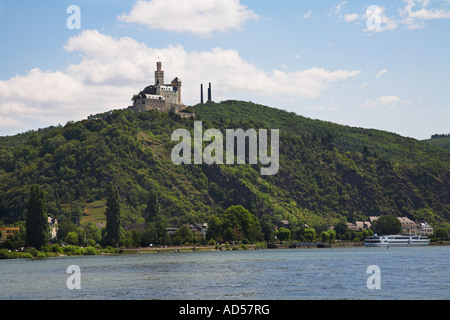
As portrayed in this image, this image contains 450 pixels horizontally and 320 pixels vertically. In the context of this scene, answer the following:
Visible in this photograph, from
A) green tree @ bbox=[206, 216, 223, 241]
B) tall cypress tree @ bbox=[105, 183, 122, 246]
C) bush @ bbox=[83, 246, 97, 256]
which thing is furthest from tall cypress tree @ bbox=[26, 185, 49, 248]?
green tree @ bbox=[206, 216, 223, 241]

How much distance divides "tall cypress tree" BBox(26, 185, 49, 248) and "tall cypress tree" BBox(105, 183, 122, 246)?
66.5 feet

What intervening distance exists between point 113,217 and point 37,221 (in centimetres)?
2358

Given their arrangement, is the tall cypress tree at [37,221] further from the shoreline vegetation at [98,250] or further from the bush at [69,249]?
the bush at [69,249]

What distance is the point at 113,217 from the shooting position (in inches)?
6196

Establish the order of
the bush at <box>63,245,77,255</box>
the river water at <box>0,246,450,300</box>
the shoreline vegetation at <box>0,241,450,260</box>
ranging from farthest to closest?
the bush at <box>63,245,77,255</box>, the shoreline vegetation at <box>0,241,450,260</box>, the river water at <box>0,246,450,300</box>

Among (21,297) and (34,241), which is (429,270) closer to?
(21,297)

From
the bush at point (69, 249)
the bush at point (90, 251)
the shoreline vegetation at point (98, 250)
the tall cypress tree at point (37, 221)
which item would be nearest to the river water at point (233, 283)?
the tall cypress tree at point (37, 221)

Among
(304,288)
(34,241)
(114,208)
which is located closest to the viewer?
(304,288)

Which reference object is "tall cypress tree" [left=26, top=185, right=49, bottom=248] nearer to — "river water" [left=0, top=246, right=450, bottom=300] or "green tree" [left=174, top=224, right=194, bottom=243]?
"river water" [left=0, top=246, right=450, bottom=300]

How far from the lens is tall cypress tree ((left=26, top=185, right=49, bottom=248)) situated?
Answer: 13712 centimetres

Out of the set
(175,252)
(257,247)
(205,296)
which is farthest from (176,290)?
(257,247)

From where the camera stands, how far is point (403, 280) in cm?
7281

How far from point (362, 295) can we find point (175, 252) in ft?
369
